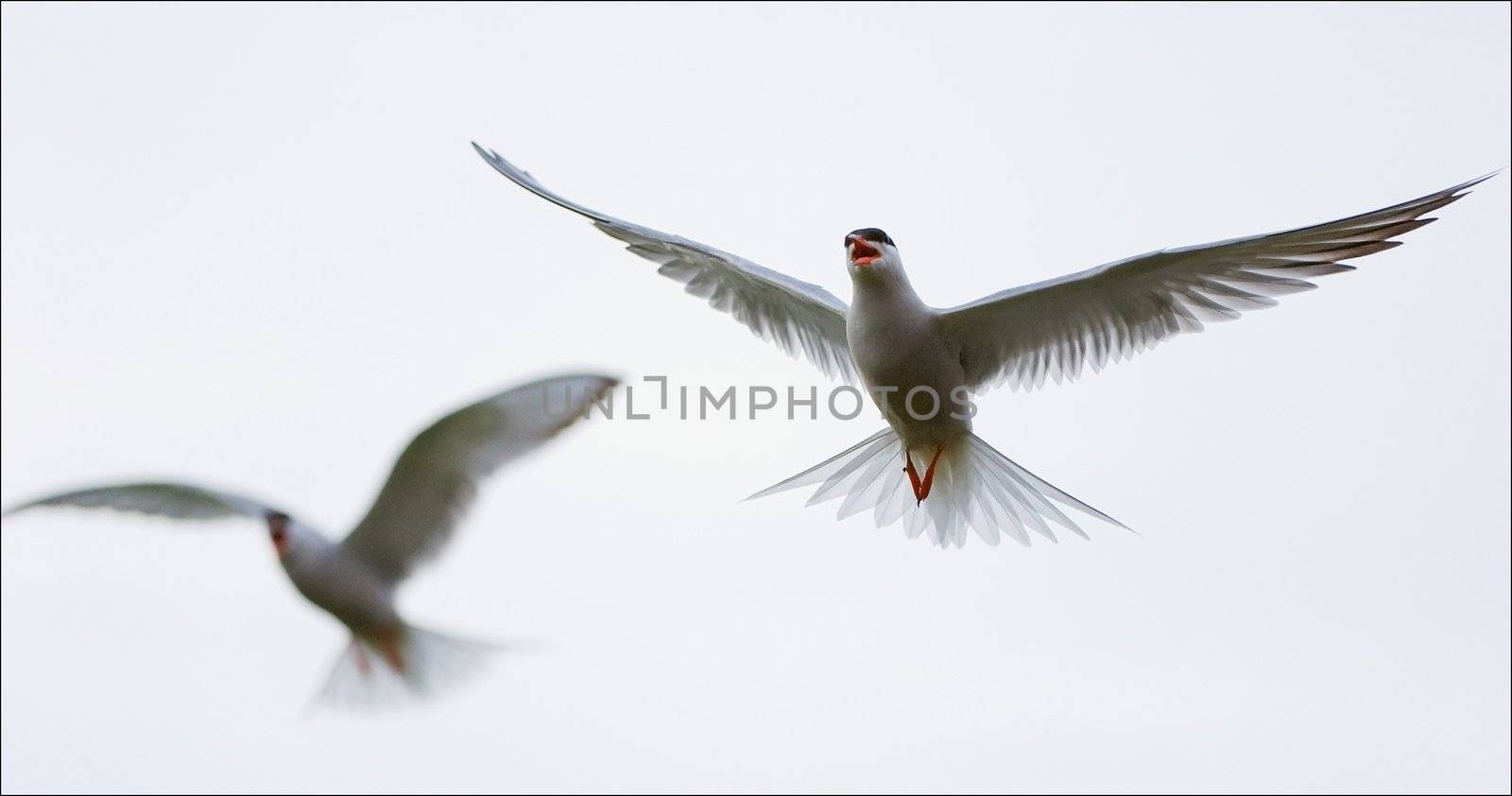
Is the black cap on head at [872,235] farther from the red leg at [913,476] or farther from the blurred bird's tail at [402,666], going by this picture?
the blurred bird's tail at [402,666]

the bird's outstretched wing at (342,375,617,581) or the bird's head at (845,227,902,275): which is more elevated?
the bird's head at (845,227,902,275)

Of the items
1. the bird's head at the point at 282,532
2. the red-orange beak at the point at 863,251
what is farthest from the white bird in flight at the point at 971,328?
the bird's head at the point at 282,532

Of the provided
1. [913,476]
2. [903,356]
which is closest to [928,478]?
[913,476]

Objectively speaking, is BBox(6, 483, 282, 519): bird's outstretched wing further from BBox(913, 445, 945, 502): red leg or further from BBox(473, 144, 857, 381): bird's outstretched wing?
BBox(913, 445, 945, 502): red leg

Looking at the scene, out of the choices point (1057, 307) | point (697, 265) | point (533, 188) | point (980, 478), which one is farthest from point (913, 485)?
point (533, 188)

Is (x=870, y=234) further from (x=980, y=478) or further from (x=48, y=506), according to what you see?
(x=48, y=506)

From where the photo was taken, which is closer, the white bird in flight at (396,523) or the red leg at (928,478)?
the white bird in flight at (396,523)

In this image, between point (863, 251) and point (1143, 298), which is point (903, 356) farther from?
point (1143, 298)

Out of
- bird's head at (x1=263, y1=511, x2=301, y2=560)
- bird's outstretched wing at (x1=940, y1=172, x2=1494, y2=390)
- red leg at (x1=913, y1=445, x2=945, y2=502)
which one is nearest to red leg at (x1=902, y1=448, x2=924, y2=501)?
red leg at (x1=913, y1=445, x2=945, y2=502)
